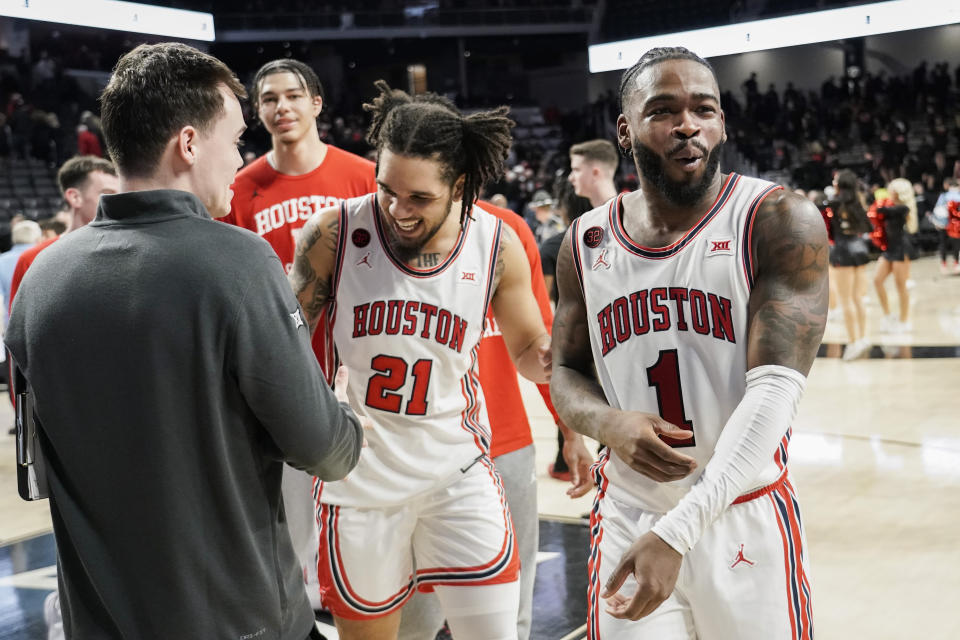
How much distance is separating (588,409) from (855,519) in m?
3.52

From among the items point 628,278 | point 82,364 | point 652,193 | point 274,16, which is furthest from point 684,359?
point 274,16

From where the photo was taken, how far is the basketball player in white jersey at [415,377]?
2648 mm

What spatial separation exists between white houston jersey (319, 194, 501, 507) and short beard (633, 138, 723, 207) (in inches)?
30.9

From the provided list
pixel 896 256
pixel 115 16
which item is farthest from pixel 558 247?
pixel 115 16

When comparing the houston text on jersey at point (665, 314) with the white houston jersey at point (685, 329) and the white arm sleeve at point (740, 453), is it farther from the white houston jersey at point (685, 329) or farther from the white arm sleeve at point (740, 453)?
the white arm sleeve at point (740, 453)

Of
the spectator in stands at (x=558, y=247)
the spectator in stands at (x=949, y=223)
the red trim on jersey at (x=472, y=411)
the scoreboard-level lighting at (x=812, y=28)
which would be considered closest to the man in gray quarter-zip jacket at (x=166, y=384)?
the red trim on jersey at (x=472, y=411)

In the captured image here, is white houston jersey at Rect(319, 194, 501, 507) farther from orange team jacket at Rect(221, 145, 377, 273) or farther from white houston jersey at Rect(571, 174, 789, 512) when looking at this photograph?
orange team jacket at Rect(221, 145, 377, 273)

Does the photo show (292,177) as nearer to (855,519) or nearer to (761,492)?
(761,492)

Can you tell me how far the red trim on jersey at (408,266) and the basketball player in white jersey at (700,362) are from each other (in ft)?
2.11

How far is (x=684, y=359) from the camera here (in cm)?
208

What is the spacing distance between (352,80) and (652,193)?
30908mm

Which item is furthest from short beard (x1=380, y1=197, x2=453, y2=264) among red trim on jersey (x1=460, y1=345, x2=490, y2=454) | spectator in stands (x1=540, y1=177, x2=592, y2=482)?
spectator in stands (x1=540, y1=177, x2=592, y2=482)

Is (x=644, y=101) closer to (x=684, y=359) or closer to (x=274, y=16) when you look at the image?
Result: (x=684, y=359)

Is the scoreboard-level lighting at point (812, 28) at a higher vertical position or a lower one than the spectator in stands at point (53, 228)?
higher
